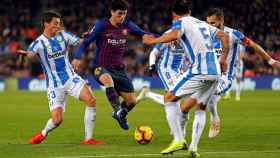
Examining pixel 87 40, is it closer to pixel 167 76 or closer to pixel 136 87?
pixel 167 76

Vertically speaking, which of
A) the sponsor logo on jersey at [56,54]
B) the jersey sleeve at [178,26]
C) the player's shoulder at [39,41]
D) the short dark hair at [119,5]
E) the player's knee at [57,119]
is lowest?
the player's knee at [57,119]

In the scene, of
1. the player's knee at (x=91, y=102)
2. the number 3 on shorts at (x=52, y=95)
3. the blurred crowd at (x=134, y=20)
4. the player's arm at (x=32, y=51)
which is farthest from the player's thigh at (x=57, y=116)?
the blurred crowd at (x=134, y=20)

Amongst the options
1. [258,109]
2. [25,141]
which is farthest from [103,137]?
[258,109]

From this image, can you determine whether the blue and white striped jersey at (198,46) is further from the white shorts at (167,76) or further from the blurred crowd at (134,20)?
the blurred crowd at (134,20)

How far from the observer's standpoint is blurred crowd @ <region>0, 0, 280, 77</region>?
3250 centimetres

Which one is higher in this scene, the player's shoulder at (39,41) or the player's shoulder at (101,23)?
the player's shoulder at (101,23)

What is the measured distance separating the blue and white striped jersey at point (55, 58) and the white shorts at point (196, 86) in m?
2.58

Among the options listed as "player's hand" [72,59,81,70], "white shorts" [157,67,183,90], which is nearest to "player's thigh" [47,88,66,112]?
"player's hand" [72,59,81,70]

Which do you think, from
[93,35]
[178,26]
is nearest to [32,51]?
[93,35]

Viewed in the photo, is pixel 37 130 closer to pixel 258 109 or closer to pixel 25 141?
pixel 25 141

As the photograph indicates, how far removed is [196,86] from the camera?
413 inches

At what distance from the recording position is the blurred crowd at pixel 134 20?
107 ft

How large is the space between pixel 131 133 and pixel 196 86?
4.47m

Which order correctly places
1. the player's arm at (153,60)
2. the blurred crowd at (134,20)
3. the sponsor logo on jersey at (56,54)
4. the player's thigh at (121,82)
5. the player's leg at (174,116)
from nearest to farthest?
the player's leg at (174,116) < the sponsor logo on jersey at (56,54) < the player's thigh at (121,82) < the player's arm at (153,60) < the blurred crowd at (134,20)
